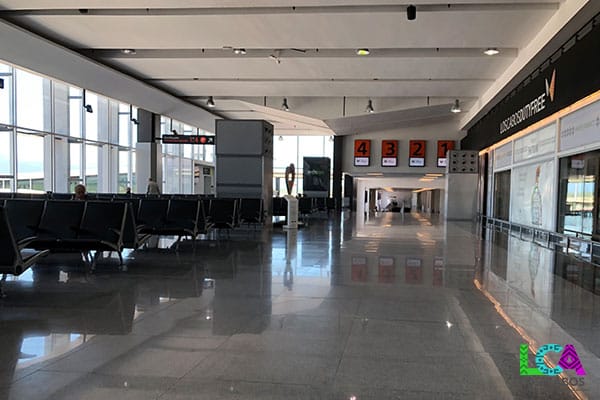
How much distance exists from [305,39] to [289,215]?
17.9 ft

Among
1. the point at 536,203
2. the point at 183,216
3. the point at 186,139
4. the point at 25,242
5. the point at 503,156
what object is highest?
the point at 186,139

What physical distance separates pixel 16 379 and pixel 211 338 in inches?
51.2

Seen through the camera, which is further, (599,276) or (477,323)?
(599,276)

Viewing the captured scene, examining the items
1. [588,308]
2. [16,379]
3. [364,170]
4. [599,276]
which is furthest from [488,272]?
[364,170]

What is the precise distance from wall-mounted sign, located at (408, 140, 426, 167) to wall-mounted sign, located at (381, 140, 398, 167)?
823 mm

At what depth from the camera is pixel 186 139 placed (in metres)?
19.3

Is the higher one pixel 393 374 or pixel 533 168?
pixel 533 168

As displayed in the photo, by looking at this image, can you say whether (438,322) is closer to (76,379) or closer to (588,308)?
(588,308)

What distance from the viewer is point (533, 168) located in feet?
43.5

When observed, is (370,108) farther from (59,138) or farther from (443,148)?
(59,138)

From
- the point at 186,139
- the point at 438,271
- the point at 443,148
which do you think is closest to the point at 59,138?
the point at 186,139

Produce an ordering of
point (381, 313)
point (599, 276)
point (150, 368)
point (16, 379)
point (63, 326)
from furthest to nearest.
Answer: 1. point (599, 276)
2. point (381, 313)
3. point (63, 326)
4. point (150, 368)
5. point (16, 379)

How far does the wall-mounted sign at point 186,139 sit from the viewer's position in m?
19.1

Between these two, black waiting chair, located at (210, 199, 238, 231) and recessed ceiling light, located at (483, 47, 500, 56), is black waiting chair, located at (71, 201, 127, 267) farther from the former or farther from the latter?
recessed ceiling light, located at (483, 47, 500, 56)
